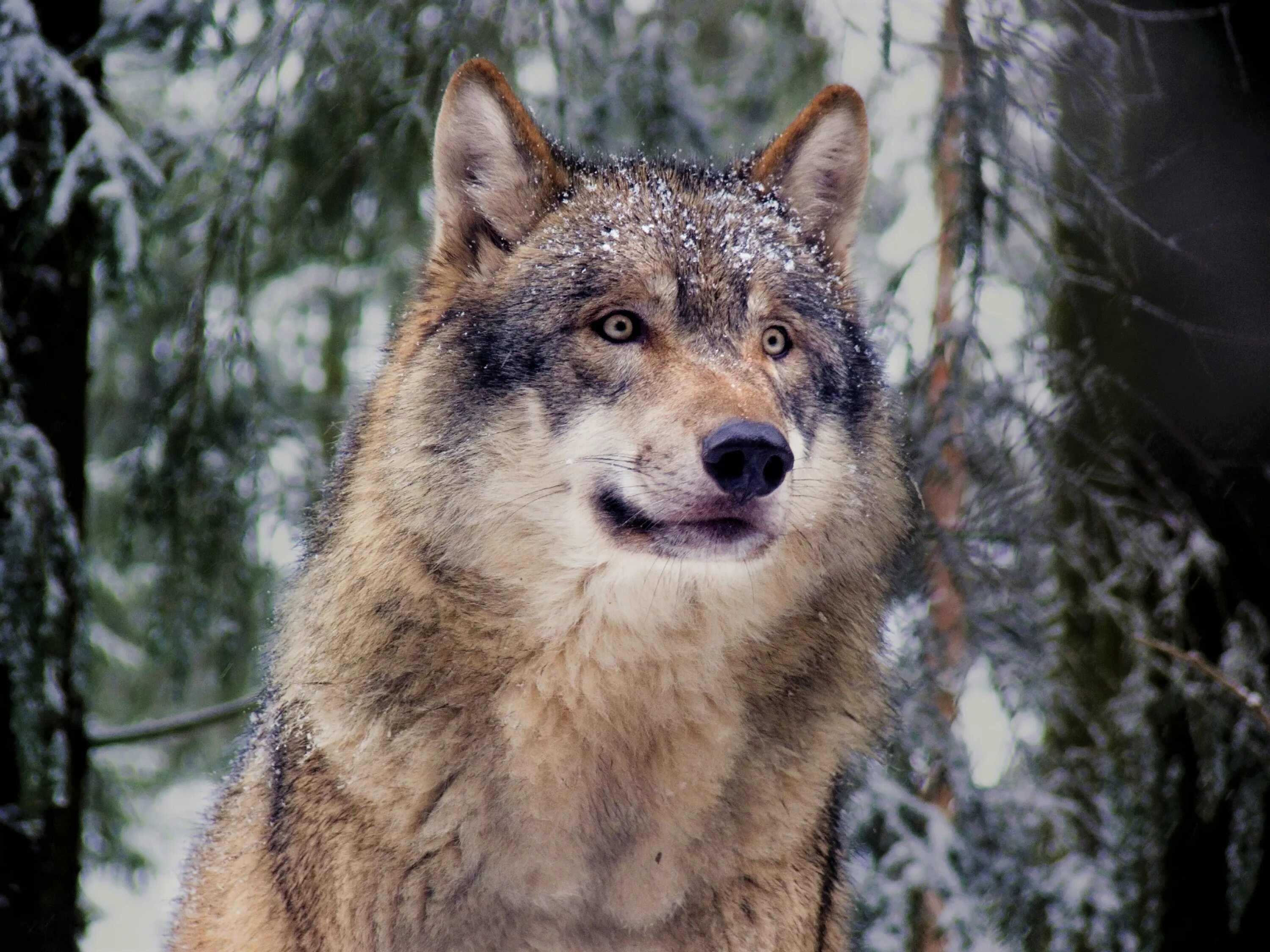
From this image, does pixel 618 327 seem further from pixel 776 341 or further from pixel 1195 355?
pixel 1195 355

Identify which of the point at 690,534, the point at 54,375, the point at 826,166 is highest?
the point at 826,166

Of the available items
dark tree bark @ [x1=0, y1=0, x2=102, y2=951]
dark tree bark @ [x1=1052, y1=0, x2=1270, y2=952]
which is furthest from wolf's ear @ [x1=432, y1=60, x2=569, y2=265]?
dark tree bark @ [x1=1052, y1=0, x2=1270, y2=952]

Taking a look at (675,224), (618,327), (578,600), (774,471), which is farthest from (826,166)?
(578,600)

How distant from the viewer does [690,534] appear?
89.4 inches

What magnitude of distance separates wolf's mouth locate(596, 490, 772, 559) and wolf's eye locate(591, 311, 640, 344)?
1.31ft

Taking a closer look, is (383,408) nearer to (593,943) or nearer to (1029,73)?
(593,943)

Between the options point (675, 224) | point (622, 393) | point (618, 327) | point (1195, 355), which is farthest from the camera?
point (1195, 355)

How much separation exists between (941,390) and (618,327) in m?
1.80

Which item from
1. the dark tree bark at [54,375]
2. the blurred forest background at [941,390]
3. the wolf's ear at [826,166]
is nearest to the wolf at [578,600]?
the wolf's ear at [826,166]

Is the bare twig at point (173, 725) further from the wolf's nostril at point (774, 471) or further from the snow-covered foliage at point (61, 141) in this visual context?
the wolf's nostril at point (774, 471)

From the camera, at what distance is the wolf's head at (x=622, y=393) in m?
2.29

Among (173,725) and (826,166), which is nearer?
(826,166)

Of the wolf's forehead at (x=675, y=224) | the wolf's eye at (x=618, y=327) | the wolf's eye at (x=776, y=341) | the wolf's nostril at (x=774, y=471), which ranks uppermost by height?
the wolf's forehead at (x=675, y=224)

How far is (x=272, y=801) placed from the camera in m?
2.51
